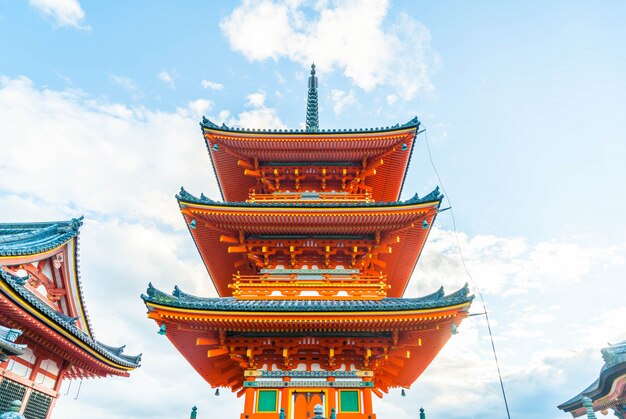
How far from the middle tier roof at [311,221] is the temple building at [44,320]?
17.6 feet

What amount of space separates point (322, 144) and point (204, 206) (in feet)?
18.5

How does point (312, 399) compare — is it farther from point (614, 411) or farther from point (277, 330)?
point (614, 411)

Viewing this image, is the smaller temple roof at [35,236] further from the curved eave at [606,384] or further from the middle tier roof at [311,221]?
the curved eave at [606,384]

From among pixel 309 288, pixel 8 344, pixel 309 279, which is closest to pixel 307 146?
pixel 309 279

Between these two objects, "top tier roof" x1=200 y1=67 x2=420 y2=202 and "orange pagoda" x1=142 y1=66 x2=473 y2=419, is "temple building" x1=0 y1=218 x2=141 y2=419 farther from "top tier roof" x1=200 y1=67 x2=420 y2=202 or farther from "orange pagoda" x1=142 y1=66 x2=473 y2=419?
"top tier roof" x1=200 y1=67 x2=420 y2=202

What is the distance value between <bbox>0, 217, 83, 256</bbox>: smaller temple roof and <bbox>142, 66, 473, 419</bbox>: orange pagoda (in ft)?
18.3

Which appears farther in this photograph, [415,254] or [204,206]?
[415,254]

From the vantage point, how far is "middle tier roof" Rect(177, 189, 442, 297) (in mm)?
13914

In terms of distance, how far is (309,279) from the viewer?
47.9 feet

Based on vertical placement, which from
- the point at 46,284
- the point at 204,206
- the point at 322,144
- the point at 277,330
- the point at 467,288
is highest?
the point at 322,144

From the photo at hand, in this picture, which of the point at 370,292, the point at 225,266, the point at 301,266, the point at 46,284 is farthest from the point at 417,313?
the point at 46,284

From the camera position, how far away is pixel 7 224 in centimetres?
1825

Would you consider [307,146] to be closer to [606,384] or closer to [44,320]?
[44,320]

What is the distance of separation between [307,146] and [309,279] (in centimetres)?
560
